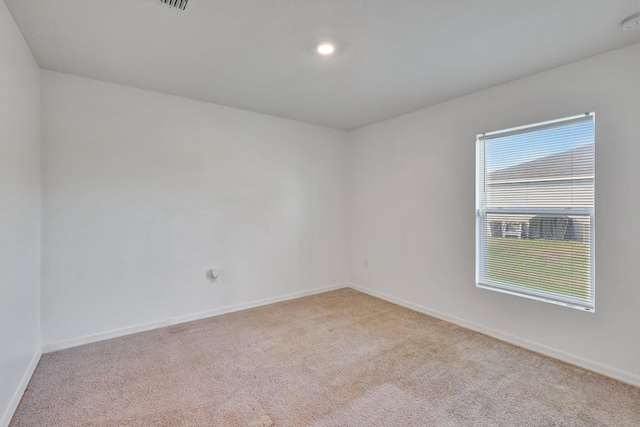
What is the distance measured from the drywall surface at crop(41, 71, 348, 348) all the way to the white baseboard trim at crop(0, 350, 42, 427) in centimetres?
31

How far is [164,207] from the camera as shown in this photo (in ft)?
10.3

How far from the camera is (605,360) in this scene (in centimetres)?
226

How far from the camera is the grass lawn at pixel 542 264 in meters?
2.41

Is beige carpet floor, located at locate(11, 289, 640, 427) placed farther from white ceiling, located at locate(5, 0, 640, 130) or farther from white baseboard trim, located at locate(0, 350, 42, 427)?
white ceiling, located at locate(5, 0, 640, 130)

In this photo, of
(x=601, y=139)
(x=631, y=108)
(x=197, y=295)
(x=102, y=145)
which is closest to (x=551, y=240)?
(x=601, y=139)

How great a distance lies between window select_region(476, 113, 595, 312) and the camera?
2391 millimetres

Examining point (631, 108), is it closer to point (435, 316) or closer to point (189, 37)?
point (435, 316)

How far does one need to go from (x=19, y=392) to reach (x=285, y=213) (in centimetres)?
283

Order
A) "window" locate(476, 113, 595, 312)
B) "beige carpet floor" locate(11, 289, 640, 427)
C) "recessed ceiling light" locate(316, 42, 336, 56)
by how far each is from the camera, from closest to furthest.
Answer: "beige carpet floor" locate(11, 289, 640, 427) < "recessed ceiling light" locate(316, 42, 336, 56) < "window" locate(476, 113, 595, 312)

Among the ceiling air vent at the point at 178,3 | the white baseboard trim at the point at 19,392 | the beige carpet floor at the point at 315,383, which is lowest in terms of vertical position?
the beige carpet floor at the point at 315,383

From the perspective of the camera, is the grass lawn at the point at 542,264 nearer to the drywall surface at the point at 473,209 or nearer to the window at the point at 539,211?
the window at the point at 539,211

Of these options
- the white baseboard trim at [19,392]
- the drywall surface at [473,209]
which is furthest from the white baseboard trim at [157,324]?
the drywall surface at [473,209]

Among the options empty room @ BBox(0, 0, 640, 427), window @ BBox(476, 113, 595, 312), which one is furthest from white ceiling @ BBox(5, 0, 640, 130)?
window @ BBox(476, 113, 595, 312)

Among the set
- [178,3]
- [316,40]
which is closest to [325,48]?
[316,40]
